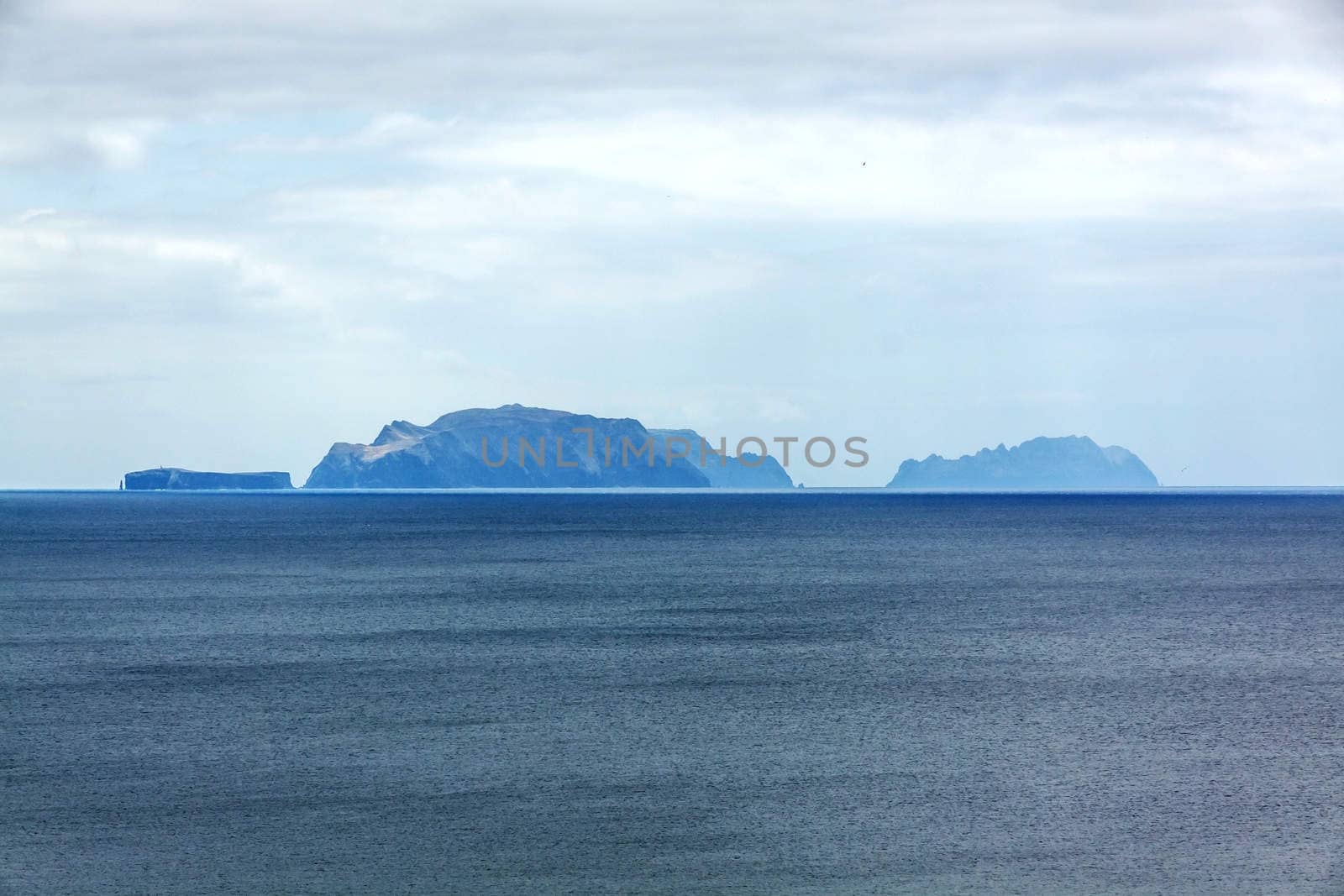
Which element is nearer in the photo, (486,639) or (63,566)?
(486,639)

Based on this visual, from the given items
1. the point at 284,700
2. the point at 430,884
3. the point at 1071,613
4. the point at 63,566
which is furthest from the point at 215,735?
the point at 63,566

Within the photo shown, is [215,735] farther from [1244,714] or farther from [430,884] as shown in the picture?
[1244,714]

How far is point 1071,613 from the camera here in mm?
60562

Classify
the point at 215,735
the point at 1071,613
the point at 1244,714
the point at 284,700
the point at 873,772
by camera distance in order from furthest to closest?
the point at 1071,613, the point at 284,700, the point at 1244,714, the point at 215,735, the point at 873,772

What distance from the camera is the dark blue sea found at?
20.4 m

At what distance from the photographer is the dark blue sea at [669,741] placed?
2036 cm

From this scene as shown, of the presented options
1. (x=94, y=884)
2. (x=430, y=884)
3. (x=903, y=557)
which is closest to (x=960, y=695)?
(x=430, y=884)

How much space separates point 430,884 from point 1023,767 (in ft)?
42.4

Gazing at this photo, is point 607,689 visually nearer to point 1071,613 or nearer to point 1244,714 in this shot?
point 1244,714

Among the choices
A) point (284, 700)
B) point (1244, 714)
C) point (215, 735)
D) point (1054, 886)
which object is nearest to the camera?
point (1054, 886)

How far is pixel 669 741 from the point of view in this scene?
97.3 ft

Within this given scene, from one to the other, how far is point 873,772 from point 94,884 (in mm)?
13969

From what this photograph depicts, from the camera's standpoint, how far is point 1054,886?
19.2 metres

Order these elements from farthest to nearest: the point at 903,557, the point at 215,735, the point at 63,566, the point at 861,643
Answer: the point at 903,557 → the point at 63,566 → the point at 861,643 → the point at 215,735
